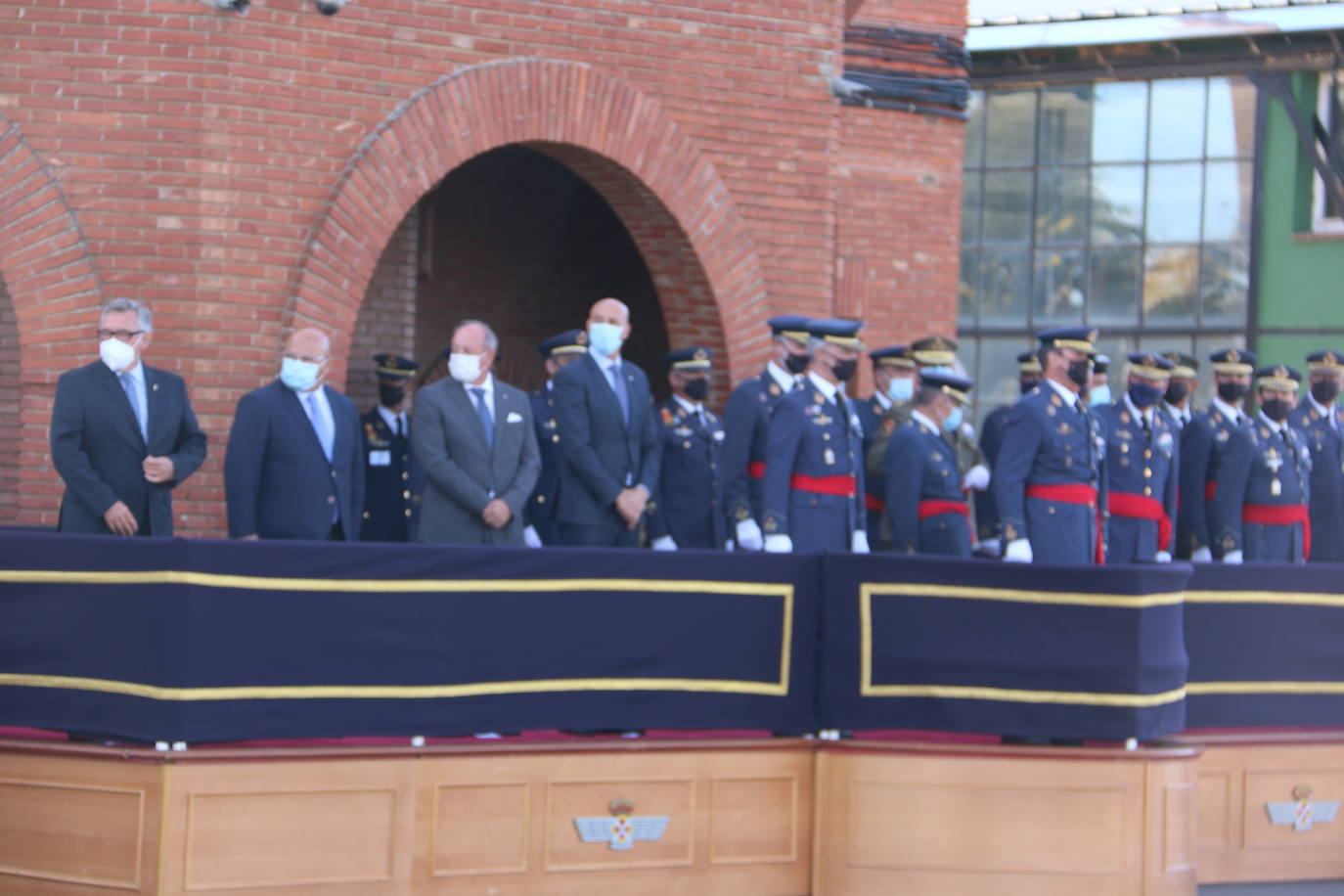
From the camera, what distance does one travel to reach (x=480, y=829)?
6.30 m

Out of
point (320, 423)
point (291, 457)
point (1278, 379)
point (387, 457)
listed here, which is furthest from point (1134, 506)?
point (291, 457)

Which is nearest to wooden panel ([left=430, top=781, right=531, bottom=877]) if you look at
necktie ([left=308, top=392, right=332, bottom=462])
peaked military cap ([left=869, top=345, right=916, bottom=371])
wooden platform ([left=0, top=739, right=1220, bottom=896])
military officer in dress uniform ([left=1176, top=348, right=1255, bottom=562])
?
wooden platform ([left=0, top=739, right=1220, bottom=896])

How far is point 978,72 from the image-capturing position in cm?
1895

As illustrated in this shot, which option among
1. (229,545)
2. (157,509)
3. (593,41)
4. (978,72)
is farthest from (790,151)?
(978,72)

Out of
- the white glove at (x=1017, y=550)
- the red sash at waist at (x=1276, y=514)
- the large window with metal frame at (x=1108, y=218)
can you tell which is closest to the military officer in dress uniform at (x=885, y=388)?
the white glove at (x=1017, y=550)

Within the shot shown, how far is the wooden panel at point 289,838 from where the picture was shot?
19.2 feet

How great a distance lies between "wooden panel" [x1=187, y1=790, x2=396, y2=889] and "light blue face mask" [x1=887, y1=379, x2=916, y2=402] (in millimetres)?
4454

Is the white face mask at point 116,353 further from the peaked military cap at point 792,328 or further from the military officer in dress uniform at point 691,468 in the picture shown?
the peaked military cap at point 792,328

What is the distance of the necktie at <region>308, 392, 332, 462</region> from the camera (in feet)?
26.0

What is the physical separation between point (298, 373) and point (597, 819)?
7.92 ft

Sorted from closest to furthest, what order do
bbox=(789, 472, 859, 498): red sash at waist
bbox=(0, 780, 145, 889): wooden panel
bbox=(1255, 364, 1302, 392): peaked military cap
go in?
bbox=(0, 780, 145, 889): wooden panel, bbox=(789, 472, 859, 498): red sash at waist, bbox=(1255, 364, 1302, 392): peaked military cap

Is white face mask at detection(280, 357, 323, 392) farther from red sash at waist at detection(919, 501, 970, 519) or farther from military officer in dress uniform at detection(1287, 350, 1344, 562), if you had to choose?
military officer in dress uniform at detection(1287, 350, 1344, 562)

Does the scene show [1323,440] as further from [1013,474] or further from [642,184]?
[642,184]

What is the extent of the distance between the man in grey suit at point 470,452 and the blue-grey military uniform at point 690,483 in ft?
5.94
